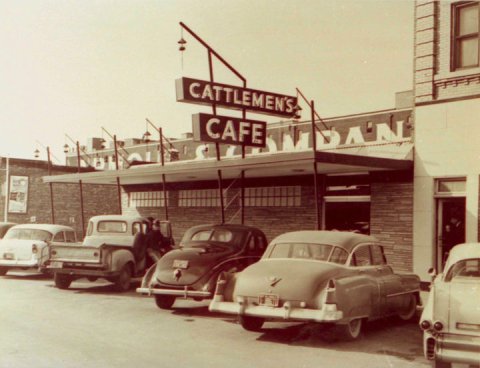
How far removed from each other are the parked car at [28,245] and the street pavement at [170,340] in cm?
385

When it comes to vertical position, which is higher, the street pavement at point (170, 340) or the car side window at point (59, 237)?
the car side window at point (59, 237)

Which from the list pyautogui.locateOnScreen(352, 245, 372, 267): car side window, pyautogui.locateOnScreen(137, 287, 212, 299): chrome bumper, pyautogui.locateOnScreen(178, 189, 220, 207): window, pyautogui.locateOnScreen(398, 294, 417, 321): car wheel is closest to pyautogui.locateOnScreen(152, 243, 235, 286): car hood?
pyautogui.locateOnScreen(137, 287, 212, 299): chrome bumper

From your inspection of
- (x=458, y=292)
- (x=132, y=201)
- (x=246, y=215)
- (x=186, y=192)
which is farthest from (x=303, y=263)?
(x=132, y=201)

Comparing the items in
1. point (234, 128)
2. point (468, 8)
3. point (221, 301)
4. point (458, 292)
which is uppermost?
point (468, 8)

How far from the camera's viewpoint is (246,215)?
21656 mm

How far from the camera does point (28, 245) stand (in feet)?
53.8

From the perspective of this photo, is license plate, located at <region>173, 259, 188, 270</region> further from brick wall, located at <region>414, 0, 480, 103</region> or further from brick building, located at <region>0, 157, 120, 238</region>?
brick building, located at <region>0, 157, 120, 238</region>

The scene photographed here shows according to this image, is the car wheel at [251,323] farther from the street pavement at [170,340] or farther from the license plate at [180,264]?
the license plate at [180,264]

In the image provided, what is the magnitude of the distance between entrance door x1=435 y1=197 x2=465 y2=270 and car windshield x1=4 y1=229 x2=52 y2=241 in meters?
10.1

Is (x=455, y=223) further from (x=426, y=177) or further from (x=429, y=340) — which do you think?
(x=429, y=340)

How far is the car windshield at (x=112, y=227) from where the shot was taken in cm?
1602

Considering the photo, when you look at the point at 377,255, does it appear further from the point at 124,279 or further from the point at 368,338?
the point at 124,279

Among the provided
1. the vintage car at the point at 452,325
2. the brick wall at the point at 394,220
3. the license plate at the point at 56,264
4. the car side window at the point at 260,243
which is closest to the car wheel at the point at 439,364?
the vintage car at the point at 452,325

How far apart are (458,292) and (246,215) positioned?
48.2ft
